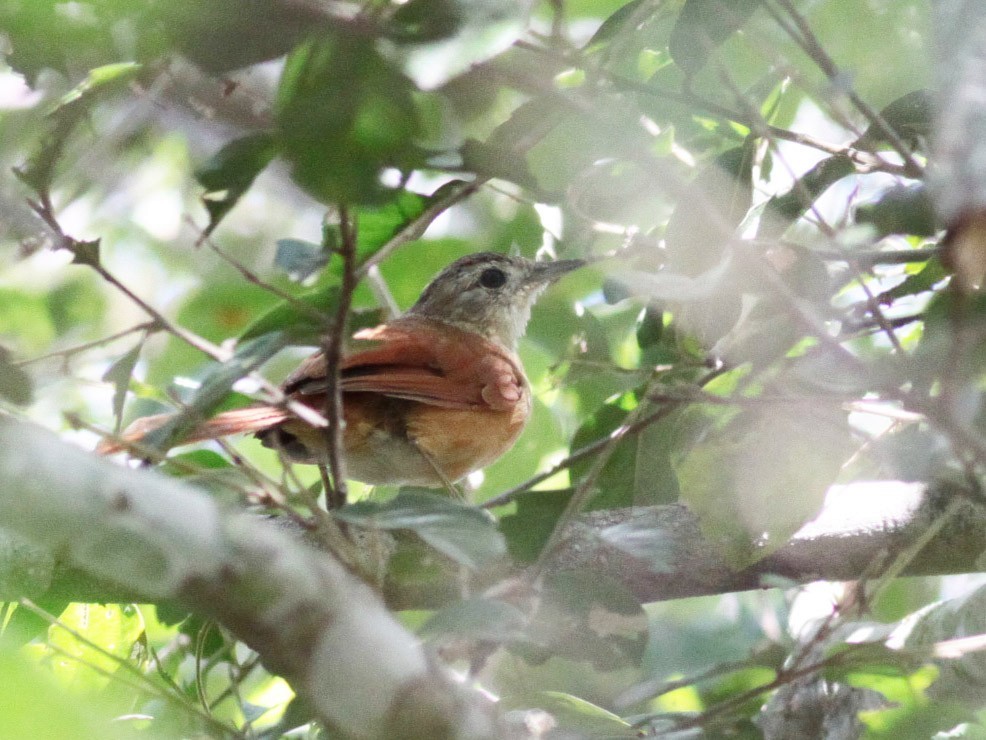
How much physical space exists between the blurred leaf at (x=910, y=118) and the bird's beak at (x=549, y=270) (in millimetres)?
1630

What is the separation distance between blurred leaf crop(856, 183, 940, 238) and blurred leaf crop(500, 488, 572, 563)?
1.02 meters

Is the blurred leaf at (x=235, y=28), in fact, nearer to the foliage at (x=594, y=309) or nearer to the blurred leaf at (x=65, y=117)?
the foliage at (x=594, y=309)

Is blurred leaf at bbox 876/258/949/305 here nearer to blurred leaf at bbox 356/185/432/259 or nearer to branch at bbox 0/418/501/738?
blurred leaf at bbox 356/185/432/259

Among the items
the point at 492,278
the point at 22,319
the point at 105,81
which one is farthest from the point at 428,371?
the point at 22,319

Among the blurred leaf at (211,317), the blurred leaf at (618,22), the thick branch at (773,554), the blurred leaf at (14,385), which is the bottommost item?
the thick branch at (773,554)

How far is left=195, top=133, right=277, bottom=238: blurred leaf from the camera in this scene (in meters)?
2.03

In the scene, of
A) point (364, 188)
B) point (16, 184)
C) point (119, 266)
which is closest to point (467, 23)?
point (364, 188)

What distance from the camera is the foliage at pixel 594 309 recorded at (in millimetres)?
1884

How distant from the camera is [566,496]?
2.94 metres

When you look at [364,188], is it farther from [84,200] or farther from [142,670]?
[84,200]

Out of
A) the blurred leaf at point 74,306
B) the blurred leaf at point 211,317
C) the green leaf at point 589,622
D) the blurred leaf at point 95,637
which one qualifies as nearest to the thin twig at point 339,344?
the green leaf at point 589,622

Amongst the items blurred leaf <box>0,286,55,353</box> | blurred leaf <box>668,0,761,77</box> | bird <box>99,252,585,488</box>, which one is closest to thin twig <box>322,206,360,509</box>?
blurred leaf <box>668,0,761,77</box>

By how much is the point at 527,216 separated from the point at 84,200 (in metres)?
3.04

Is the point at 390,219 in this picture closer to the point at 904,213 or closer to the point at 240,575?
the point at 240,575
